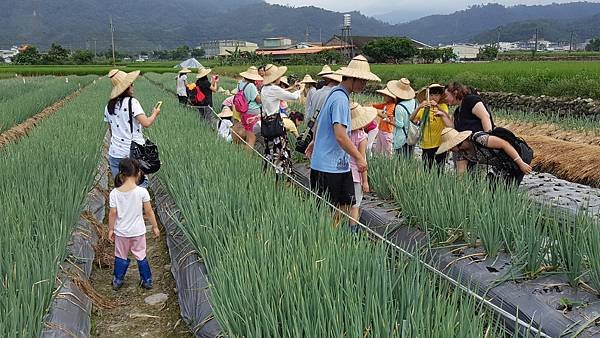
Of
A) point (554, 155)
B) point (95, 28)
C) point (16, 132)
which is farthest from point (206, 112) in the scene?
point (95, 28)

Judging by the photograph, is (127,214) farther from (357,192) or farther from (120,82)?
(357,192)

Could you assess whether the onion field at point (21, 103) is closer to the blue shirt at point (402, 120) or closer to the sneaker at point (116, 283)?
the sneaker at point (116, 283)

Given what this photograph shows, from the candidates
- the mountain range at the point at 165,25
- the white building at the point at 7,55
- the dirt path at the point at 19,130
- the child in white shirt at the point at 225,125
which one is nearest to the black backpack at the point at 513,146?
the child in white shirt at the point at 225,125

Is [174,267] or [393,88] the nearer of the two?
[174,267]

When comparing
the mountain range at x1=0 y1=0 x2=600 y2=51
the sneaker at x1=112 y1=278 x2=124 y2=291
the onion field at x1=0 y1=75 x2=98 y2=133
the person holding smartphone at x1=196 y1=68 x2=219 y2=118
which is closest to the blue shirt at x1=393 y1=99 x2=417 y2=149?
the sneaker at x1=112 y1=278 x2=124 y2=291

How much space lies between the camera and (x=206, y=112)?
887 cm

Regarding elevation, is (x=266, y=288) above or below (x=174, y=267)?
above

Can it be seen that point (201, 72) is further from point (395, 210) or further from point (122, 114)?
point (395, 210)

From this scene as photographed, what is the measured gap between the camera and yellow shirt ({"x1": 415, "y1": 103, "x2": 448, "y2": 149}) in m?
4.49

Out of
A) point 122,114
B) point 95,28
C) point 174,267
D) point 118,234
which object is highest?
point 95,28

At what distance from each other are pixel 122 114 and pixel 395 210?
2024mm

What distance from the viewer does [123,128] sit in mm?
4012

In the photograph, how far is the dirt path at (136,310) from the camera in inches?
110

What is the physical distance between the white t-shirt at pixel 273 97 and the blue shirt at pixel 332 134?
5.48ft
